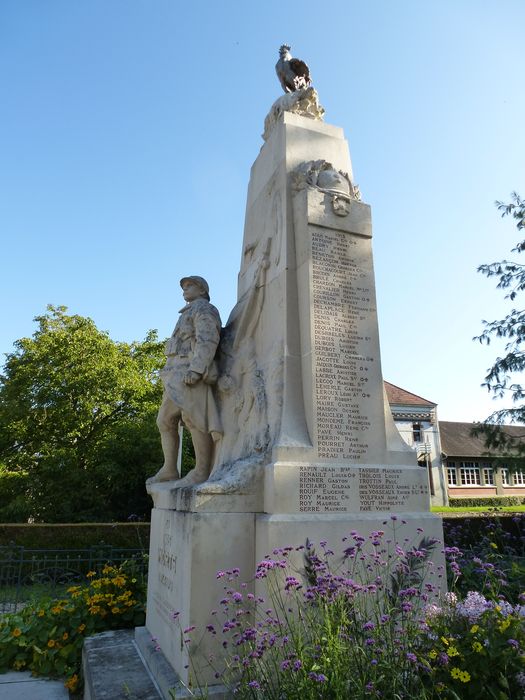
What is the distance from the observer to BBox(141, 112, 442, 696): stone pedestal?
4.00m

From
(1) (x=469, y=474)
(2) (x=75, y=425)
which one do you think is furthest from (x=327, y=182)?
(1) (x=469, y=474)

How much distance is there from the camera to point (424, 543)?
3.86 metres

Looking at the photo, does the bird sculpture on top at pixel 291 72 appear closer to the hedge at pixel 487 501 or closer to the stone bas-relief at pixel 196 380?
the stone bas-relief at pixel 196 380

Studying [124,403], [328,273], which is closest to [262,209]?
[328,273]

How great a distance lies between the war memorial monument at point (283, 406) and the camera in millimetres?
4035

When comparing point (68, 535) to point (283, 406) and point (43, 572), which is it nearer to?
point (43, 572)

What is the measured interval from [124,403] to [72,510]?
4.98m

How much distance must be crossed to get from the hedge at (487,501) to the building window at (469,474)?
1571mm

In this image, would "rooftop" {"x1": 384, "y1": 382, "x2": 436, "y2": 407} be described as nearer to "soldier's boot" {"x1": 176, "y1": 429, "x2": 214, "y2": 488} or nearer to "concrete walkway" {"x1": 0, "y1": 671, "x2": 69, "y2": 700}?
"soldier's boot" {"x1": 176, "y1": 429, "x2": 214, "y2": 488}

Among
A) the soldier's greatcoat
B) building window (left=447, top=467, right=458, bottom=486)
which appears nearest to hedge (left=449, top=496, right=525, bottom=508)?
building window (left=447, top=467, right=458, bottom=486)

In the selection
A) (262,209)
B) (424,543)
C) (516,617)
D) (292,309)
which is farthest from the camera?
(262,209)

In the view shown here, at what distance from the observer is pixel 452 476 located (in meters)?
45.9

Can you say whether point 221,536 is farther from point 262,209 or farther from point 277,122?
point 277,122

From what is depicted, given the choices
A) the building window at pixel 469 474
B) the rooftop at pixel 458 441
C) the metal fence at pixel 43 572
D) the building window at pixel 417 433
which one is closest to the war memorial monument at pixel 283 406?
the metal fence at pixel 43 572
